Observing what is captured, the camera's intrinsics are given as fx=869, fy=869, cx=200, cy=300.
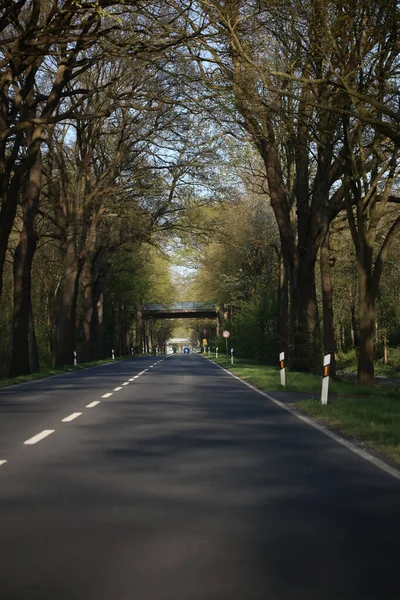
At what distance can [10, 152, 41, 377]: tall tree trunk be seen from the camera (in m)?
30.3

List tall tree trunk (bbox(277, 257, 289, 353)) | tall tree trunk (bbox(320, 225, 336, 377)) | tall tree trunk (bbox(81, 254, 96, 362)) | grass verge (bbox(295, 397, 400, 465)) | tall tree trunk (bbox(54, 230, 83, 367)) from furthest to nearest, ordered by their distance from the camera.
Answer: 1. tall tree trunk (bbox(81, 254, 96, 362))
2. tall tree trunk (bbox(277, 257, 289, 353))
3. tall tree trunk (bbox(54, 230, 83, 367))
4. tall tree trunk (bbox(320, 225, 336, 377))
5. grass verge (bbox(295, 397, 400, 465))

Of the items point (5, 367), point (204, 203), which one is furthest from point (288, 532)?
point (5, 367)

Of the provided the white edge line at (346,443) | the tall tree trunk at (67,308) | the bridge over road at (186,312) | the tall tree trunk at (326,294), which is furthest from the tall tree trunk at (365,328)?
the bridge over road at (186,312)

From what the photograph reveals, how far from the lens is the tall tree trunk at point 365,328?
23.4 m

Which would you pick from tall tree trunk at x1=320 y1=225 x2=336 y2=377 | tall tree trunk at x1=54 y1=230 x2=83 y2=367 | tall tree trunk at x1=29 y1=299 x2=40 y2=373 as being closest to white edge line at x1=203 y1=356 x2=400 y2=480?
tall tree trunk at x1=320 y1=225 x2=336 y2=377

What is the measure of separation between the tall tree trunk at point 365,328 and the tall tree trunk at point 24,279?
12173 millimetres

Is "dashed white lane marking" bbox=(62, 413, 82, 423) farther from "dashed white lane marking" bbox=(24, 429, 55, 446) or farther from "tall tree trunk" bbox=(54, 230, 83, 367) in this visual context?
"tall tree trunk" bbox=(54, 230, 83, 367)

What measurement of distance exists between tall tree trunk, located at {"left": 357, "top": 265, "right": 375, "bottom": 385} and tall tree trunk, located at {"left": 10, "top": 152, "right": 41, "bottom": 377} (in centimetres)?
1217

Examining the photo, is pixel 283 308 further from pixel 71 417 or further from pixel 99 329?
pixel 71 417

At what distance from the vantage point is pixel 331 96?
795 inches

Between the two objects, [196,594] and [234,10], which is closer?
[196,594]

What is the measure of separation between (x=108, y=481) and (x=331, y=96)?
47.1 ft

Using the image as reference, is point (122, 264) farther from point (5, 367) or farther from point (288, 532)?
point (288, 532)

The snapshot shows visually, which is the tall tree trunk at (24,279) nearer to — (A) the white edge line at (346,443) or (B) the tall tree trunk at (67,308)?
(B) the tall tree trunk at (67,308)
